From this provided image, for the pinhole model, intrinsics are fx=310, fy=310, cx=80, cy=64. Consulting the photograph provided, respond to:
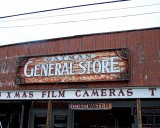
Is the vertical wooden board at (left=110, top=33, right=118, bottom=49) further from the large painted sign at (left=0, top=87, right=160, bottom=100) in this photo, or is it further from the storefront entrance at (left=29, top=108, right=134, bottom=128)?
the storefront entrance at (left=29, top=108, right=134, bottom=128)

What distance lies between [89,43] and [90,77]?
153cm

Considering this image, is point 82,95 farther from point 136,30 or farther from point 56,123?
point 56,123

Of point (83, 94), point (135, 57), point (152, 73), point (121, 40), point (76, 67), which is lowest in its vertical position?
point (83, 94)

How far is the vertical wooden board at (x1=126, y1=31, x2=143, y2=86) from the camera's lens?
12.0 m

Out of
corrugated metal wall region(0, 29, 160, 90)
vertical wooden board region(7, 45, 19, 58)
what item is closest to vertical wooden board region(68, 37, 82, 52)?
corrugated metal wall region(0, 29, 160, 90)

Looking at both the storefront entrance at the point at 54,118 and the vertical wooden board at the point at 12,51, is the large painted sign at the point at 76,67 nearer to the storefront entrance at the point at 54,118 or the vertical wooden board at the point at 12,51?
the vertical wooden board at the point at 12,51

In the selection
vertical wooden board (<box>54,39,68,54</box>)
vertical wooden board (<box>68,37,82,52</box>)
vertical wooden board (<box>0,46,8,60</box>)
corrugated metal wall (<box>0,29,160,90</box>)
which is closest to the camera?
corrugated metal wall (<box>0,29,160,90</box>)

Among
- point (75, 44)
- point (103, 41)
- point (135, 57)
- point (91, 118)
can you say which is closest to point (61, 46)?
point (75, 44)

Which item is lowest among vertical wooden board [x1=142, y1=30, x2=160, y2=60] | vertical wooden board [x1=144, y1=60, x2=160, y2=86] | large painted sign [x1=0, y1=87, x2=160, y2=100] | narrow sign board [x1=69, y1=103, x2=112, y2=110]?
narrow sign board [x1=69, y1=103, x2=112, y2=110]

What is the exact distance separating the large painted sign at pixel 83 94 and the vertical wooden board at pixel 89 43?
192cm

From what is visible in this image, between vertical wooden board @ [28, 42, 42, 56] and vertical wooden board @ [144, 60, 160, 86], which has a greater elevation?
vertical wooden board @ [28, 42, 42, 56]

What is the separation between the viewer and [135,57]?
1224 centimetres

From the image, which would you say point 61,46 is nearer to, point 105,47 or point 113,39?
point 105,47

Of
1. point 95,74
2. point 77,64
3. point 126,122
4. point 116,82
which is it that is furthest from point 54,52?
point 126,122
